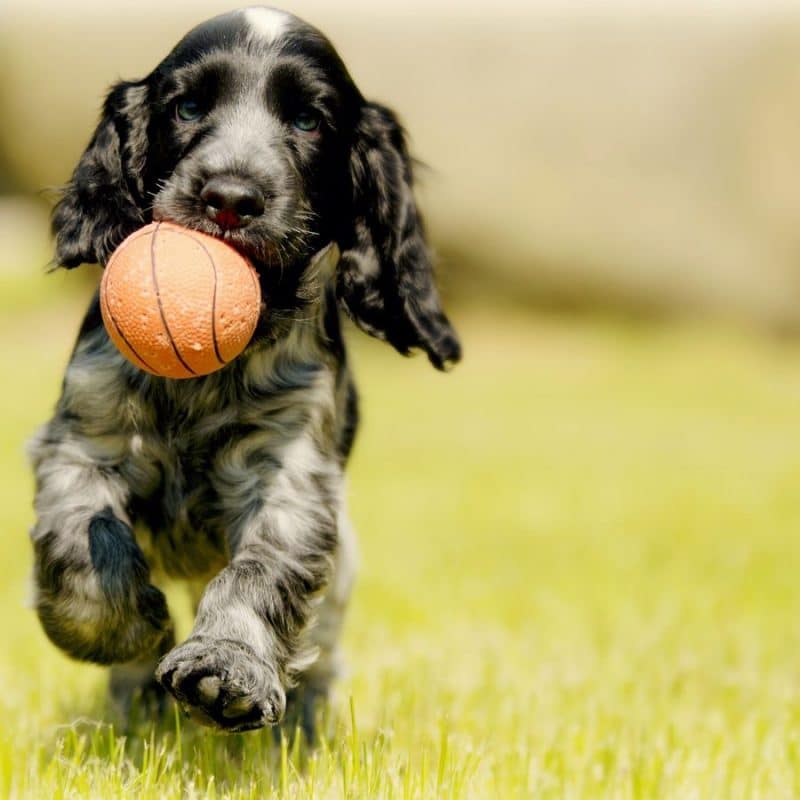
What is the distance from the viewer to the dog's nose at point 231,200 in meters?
3.05

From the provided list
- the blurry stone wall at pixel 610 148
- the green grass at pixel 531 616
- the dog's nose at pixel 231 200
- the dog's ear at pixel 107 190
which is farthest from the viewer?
the blurry stone wall at pixel 610 148

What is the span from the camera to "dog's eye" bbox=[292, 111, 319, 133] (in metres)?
3.46

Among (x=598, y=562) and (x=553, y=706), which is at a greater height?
(x=553, y=706)

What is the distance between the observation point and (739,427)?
11.7 meters

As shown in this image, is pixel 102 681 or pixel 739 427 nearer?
pixel 102 681

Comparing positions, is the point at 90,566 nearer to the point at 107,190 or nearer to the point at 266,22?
→ the point at 107,190

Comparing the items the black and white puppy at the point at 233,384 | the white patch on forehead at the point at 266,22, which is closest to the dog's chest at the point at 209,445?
the black and white puppy at the point at 233,384

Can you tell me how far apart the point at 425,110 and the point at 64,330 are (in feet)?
16.1

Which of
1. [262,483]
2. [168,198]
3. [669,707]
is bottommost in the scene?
[669,707]

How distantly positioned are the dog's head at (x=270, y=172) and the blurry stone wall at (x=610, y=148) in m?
11.3

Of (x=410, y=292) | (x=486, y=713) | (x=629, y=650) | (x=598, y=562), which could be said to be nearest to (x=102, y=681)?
(x=486, y=713)

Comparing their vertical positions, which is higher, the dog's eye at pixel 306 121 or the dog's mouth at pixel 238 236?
the dog's eye at pixel 306 121

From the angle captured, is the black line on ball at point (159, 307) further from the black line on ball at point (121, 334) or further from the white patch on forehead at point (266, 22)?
the white patch on forehead at point (266, 22)

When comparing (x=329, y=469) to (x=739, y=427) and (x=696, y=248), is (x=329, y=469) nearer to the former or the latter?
(x=739, y=427)
